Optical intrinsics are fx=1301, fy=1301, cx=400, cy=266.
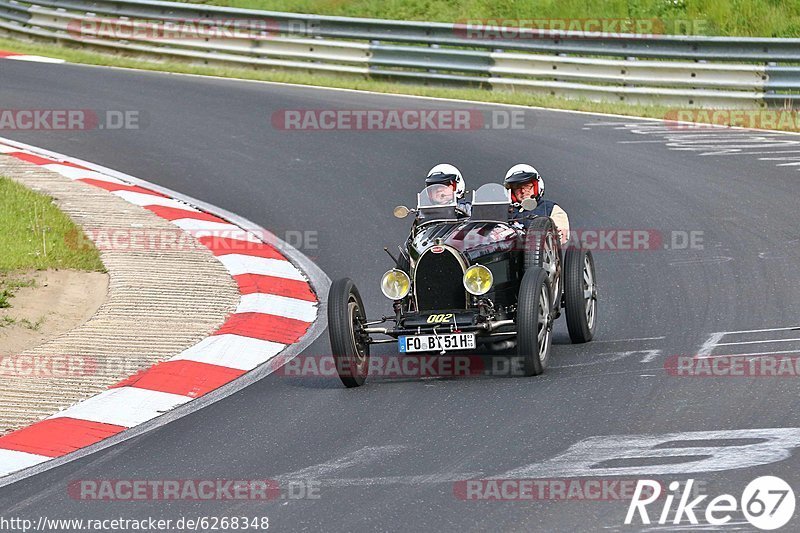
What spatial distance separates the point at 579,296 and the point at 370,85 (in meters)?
11.5

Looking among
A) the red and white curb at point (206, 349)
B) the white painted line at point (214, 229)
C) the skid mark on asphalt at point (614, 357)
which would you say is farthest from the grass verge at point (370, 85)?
the skid mark on asphalt at point (614, 357)

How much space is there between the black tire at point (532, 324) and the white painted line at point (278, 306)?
2.39m

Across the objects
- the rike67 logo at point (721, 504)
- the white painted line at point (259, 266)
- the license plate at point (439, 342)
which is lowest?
the rike67 logo at point (721, 504)

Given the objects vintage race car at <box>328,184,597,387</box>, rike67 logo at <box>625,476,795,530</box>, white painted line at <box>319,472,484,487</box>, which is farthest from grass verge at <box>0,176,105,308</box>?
rike67 logo at <box>625,476,795,530</box>

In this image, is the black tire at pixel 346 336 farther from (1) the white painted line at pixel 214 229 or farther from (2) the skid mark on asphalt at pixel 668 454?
(1) the white painted line at pixel 214 229

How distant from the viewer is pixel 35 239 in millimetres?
11695

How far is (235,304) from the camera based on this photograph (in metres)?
10.5

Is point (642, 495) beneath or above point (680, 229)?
beneath

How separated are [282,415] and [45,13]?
18.6 meters

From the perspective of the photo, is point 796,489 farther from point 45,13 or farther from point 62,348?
point 45,13

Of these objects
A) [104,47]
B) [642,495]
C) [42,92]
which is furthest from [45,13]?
[642,495]

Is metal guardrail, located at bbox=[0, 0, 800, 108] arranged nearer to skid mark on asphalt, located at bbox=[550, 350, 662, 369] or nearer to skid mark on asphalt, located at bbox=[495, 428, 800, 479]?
skid mark on asphalt, located at bbox=[550, 350, 662, 369]

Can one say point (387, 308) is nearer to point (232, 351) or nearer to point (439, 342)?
point (232, 351)

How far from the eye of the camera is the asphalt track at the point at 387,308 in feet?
20.2
